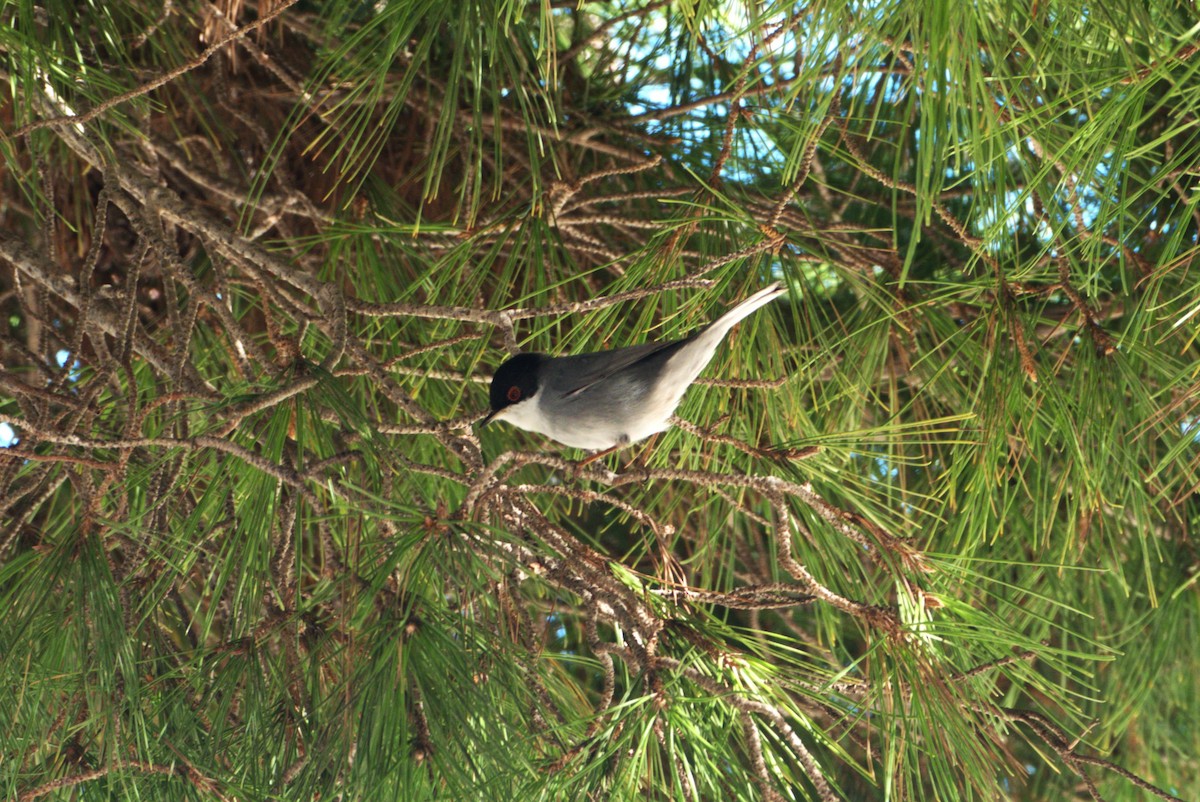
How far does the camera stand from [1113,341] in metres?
1.67

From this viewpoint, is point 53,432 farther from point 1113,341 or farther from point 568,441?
point 1113,341

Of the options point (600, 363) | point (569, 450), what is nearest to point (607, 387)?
point (600, 363)

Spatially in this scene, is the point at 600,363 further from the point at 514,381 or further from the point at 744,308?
the point at 744,308

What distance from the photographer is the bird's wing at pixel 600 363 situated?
72.4 inches

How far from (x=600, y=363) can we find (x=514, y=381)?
0.16 m

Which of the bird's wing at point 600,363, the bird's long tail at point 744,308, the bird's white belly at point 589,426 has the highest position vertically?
the bird's long tail at point 744,308

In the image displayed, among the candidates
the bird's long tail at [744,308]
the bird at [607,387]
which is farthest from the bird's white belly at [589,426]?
the bird's long tail at [744,308]

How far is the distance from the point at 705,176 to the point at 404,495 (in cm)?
86

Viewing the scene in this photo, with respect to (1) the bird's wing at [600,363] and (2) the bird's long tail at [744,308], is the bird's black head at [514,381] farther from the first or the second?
(2) the bird's long tail at [744,308]

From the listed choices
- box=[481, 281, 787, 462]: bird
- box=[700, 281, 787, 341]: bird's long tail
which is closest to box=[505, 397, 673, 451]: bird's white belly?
box=[481, 281, 787, 462]: bird

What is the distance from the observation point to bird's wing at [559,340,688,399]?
6.03 feet

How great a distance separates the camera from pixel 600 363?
6.14 feet

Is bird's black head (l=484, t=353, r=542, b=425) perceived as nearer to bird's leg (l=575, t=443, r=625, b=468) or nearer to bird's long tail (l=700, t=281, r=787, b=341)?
bird's leg (l=575, t=443, r=625, b=468)

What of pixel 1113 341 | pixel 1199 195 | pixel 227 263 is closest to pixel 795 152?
pixel 1199 195
